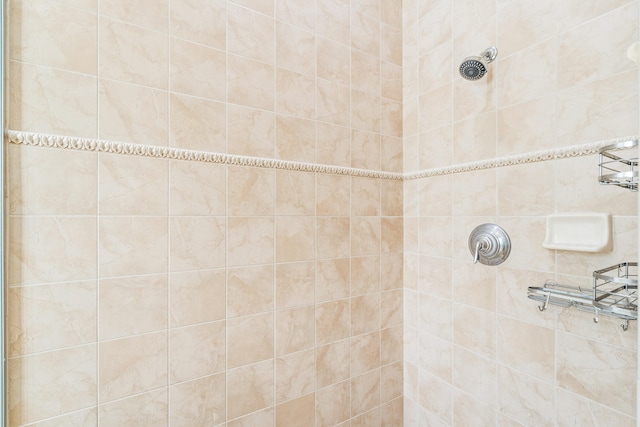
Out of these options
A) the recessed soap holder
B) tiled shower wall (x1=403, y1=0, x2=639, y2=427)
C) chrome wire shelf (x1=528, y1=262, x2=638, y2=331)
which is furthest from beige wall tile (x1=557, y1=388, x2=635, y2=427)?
the recessed soap holder

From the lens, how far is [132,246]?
0.98 m

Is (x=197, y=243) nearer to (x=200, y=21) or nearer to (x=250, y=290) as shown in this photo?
(x=250, y=290)

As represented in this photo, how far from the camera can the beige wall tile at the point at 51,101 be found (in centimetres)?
84

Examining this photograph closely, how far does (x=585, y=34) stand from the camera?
954mm

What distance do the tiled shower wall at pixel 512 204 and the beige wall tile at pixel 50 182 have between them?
1.31 meters

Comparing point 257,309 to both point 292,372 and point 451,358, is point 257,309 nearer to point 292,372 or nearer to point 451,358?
point 292,372

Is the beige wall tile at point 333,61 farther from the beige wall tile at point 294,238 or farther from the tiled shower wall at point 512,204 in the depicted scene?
the beige wall tile at point 294,238

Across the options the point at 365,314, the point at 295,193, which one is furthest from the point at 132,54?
the point at 365,314

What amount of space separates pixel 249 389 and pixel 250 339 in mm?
189

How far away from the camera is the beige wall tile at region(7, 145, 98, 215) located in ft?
2.74

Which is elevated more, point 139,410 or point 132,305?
point 132,305

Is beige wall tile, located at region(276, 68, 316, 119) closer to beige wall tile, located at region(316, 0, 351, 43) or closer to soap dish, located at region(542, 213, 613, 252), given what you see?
beige wall tile, located at region(316, 0, 351, 43)

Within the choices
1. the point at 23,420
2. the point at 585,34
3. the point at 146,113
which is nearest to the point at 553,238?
the point at 585,34

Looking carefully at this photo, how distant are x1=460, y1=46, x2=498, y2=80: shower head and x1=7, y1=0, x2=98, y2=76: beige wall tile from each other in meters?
1.22
